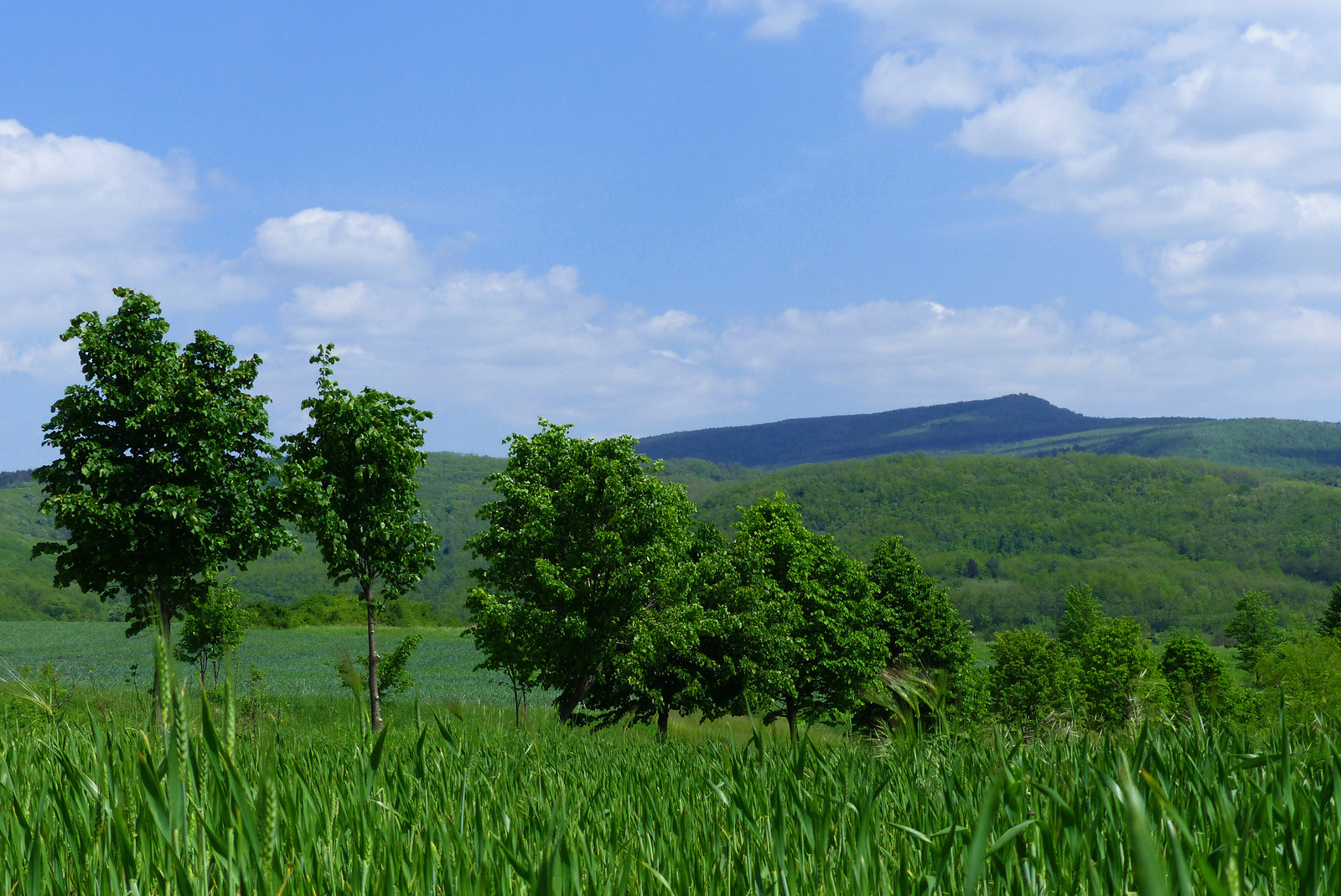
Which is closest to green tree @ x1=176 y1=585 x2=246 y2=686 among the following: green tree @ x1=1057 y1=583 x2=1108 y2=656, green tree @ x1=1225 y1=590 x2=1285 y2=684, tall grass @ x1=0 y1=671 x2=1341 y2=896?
tall grass @ x1=0 y1=671 x2=1341 y2=896

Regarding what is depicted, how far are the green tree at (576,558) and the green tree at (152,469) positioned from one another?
899 centimetres

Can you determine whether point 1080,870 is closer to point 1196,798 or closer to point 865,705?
point 1196,798

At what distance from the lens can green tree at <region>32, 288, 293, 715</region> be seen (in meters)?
19.4

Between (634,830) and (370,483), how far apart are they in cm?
2280

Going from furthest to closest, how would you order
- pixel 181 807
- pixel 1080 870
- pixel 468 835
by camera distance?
pixel 468 835, pixel 1080 870, pixel 181 807

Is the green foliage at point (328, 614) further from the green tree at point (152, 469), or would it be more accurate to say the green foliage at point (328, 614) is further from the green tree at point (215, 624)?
the green tree at point (152, 469)

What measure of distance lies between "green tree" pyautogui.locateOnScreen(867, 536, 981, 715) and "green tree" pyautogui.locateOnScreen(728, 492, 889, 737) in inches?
208

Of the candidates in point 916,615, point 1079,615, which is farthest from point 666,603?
point 1079,615

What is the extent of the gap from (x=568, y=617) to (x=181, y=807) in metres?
26.9

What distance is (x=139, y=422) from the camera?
19688 mm

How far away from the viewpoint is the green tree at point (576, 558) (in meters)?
28.5

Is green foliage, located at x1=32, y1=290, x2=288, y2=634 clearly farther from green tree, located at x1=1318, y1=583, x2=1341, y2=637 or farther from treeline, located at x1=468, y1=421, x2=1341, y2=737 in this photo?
green tree, located at x1=1318, y1=583, x2=1341, y2=637

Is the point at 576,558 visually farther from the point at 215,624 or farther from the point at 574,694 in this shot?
the point at 215,624

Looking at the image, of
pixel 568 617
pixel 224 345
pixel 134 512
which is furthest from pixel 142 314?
pixel 568 617
